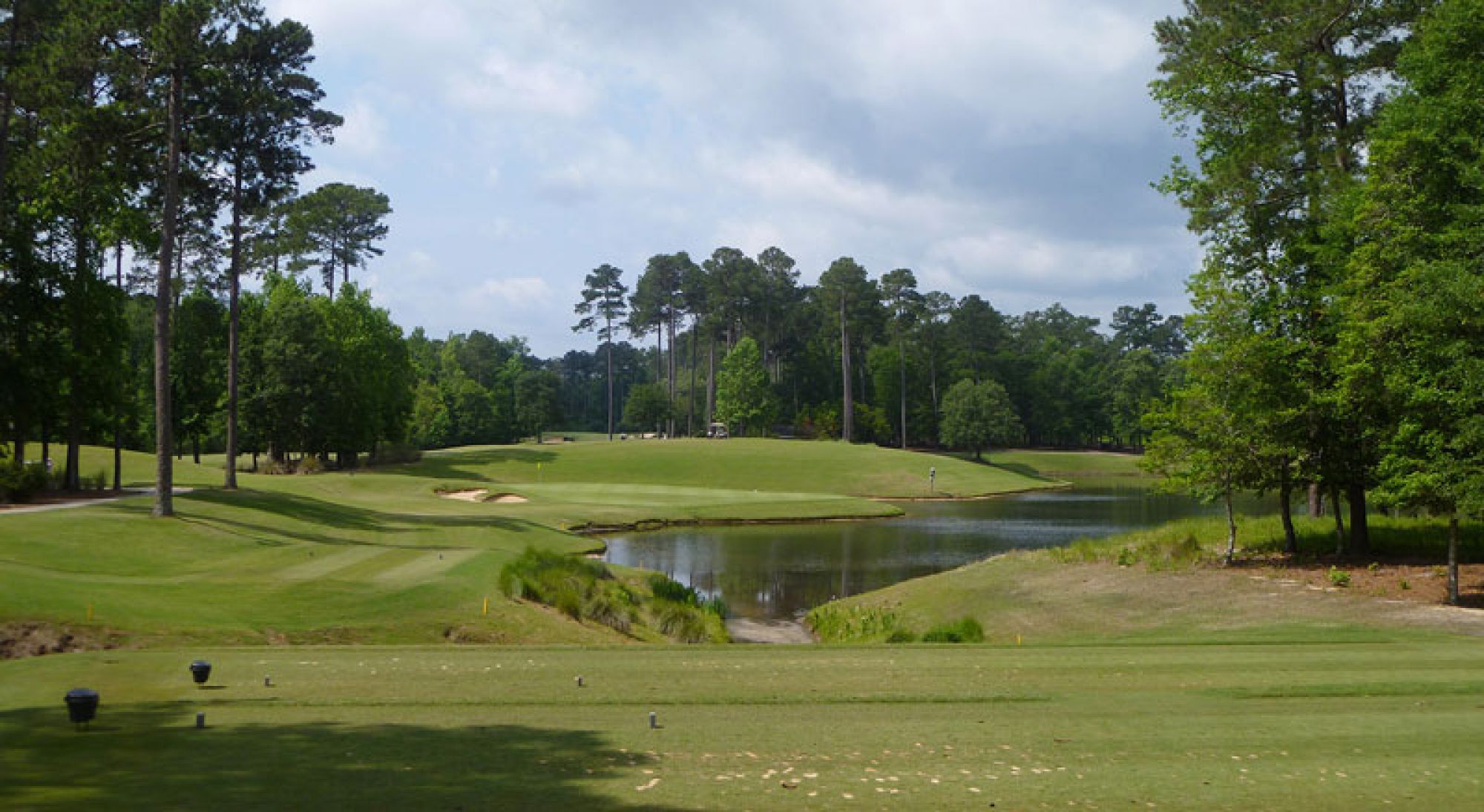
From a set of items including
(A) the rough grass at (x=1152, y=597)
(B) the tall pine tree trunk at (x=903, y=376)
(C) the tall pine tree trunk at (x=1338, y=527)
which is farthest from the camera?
(B) the tall pine tree trunk at (x=903, y=376)

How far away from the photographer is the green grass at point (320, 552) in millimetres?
18453

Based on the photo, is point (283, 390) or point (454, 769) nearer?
point (454, 769)

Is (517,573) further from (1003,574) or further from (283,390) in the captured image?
(283,390)

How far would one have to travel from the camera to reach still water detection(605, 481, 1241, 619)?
111 ft

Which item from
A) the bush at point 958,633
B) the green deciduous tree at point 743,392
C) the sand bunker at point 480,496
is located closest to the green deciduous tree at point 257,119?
the sand bunker at point 480,496

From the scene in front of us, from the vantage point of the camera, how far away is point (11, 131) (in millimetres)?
33594

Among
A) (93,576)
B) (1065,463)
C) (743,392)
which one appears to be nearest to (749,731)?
(93,576)

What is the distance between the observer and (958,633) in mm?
21484

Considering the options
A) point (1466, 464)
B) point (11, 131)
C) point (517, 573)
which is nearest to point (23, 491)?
point (11, 131)

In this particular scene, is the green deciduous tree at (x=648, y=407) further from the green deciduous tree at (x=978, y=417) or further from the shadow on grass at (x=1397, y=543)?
the shadow on grass at (x=1397, y=543)

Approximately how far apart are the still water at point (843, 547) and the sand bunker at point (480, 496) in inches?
574

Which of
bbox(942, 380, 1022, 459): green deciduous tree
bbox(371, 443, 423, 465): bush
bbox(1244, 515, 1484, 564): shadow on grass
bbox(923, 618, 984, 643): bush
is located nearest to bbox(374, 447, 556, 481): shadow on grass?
bbox(371, 443, 423, 465): bush

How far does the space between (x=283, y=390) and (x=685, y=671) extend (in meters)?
66.9

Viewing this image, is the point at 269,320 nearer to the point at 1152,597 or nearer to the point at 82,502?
the point at 82,502
